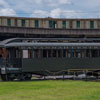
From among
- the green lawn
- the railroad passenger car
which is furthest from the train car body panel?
the green lawn

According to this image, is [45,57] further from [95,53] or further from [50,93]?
[50,93]

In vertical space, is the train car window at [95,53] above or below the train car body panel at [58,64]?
above

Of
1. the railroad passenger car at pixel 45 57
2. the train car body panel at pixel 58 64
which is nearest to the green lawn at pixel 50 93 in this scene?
the railroad passenger car at pixel 45 57

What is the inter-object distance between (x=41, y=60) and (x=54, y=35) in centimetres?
1827

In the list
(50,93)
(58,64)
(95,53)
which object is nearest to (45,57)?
(58,64)

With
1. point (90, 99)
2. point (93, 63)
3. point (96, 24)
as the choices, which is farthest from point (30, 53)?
point (96, 24)

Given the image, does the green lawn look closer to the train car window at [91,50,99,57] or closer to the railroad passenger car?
the railroad passenger car

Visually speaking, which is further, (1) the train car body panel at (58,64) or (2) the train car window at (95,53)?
(2) the train car window at (95,53)

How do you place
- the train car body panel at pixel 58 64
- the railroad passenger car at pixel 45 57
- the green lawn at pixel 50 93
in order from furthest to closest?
the train car body panel at pixel 58 64
the railroad passenger car at pixel 45 57
the green lawn at pixel 50 93

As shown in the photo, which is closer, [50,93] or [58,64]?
[50,93]

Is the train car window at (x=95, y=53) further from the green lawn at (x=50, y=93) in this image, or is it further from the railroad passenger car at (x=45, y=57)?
the green lawn at (x=50, y=93)

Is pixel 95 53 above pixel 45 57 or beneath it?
above

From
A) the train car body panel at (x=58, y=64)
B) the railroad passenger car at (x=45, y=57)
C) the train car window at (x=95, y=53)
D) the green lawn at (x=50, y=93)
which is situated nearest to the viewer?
the green lawn at (x=50, y=93)

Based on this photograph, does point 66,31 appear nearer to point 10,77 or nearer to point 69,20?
point 69,20
